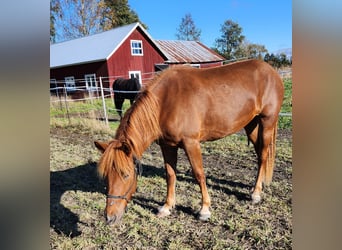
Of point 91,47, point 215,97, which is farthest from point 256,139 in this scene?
point 91,47

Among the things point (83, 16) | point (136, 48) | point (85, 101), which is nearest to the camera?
point (83, 16)

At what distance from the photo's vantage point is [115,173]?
1.67 meters

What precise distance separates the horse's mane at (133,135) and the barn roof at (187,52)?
0.30 meters

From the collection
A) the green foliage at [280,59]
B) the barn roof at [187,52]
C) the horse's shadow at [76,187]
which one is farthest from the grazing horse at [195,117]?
the green foliage at [280,59]

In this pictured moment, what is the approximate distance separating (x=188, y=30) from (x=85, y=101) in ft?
6.23

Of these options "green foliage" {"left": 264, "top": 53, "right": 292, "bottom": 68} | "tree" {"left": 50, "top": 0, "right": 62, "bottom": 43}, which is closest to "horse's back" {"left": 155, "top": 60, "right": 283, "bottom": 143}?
"green foliage" {"left": 264, "top": 53, "right": 292, "bottom": 68}

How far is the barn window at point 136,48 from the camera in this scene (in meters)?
2.42

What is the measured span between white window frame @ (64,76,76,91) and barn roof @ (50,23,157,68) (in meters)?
0.15

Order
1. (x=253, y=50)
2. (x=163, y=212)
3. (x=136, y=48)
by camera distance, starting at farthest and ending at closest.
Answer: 1. (x=136, y=48)
2. (x=163, y=212)
3. (x=253, y=50)

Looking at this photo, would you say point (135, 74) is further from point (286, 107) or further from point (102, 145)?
point (286, 107)
